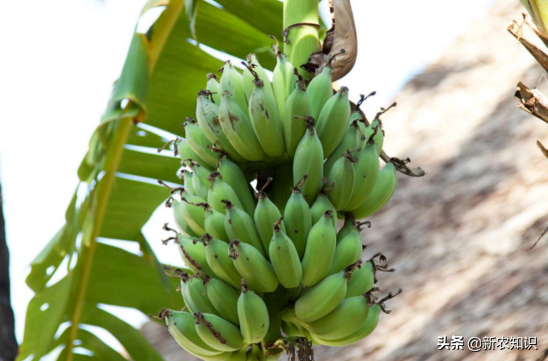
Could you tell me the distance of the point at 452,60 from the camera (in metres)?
5.14

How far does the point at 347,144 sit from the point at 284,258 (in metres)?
0.25

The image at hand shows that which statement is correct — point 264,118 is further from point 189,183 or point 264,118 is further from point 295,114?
point 189,183

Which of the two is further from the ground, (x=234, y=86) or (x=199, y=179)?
(x=234, y=86)

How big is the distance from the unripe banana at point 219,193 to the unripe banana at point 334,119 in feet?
0.59

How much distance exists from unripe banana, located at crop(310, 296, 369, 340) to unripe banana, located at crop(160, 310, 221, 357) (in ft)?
0.59

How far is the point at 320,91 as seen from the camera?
105 centimetres

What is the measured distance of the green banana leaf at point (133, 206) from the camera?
4.94 ft

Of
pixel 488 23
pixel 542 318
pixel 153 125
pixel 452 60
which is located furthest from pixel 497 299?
pixel 488 23

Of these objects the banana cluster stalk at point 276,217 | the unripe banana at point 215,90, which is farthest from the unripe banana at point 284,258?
the unripe banana at point 215,90

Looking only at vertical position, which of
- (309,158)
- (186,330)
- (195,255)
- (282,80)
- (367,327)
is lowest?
(367,327)

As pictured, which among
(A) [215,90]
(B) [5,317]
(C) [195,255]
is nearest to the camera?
(C) [195,255]

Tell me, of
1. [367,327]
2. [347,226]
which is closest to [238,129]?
[347,226]

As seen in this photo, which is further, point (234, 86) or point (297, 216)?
point (234, 86)

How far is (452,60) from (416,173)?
14.1ft
